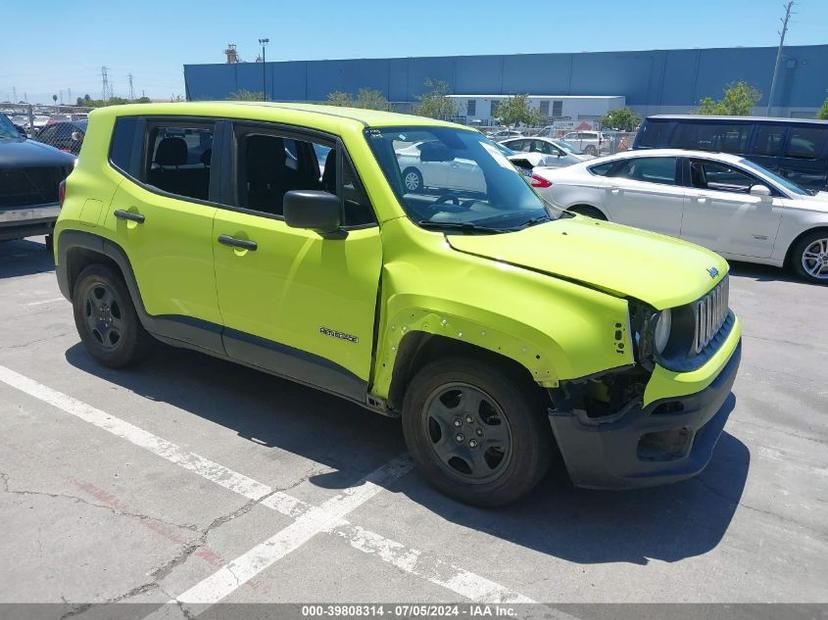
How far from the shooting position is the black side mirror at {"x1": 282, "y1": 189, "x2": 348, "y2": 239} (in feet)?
11.4

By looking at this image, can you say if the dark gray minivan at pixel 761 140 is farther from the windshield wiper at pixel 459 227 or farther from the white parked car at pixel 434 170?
the windshield wiper at pixel 459 227

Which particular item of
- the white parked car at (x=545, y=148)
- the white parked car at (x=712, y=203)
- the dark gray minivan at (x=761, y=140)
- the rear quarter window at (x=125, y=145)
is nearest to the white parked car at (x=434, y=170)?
the rear quarter window at (x=125, y=145)

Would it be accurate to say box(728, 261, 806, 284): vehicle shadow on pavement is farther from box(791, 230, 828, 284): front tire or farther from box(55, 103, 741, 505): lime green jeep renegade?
box(55, 103, 741, 505): lime green jeep renegade

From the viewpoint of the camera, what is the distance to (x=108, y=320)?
5.04 meters

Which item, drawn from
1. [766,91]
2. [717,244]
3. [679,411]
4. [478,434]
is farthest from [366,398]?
[766,91]

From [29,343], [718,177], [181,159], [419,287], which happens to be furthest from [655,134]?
[29,343]

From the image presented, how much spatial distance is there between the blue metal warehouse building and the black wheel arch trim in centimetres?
6761

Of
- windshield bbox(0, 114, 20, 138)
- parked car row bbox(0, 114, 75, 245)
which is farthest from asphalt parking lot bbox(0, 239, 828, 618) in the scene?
windshield bbox(0, 114, 20, 138)

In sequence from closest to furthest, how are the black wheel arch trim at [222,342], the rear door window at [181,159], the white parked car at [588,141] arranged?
the black wheel arch trim at [222,342], the rear door window at [181,159], the white parked car at [588,141]

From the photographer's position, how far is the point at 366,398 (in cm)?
367

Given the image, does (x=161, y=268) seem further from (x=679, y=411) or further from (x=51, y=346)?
(x=679, y=411)

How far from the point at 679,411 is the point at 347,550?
1625mm

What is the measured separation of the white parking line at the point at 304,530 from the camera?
2855 mm

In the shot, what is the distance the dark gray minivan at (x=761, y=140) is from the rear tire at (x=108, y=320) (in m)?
9.55
